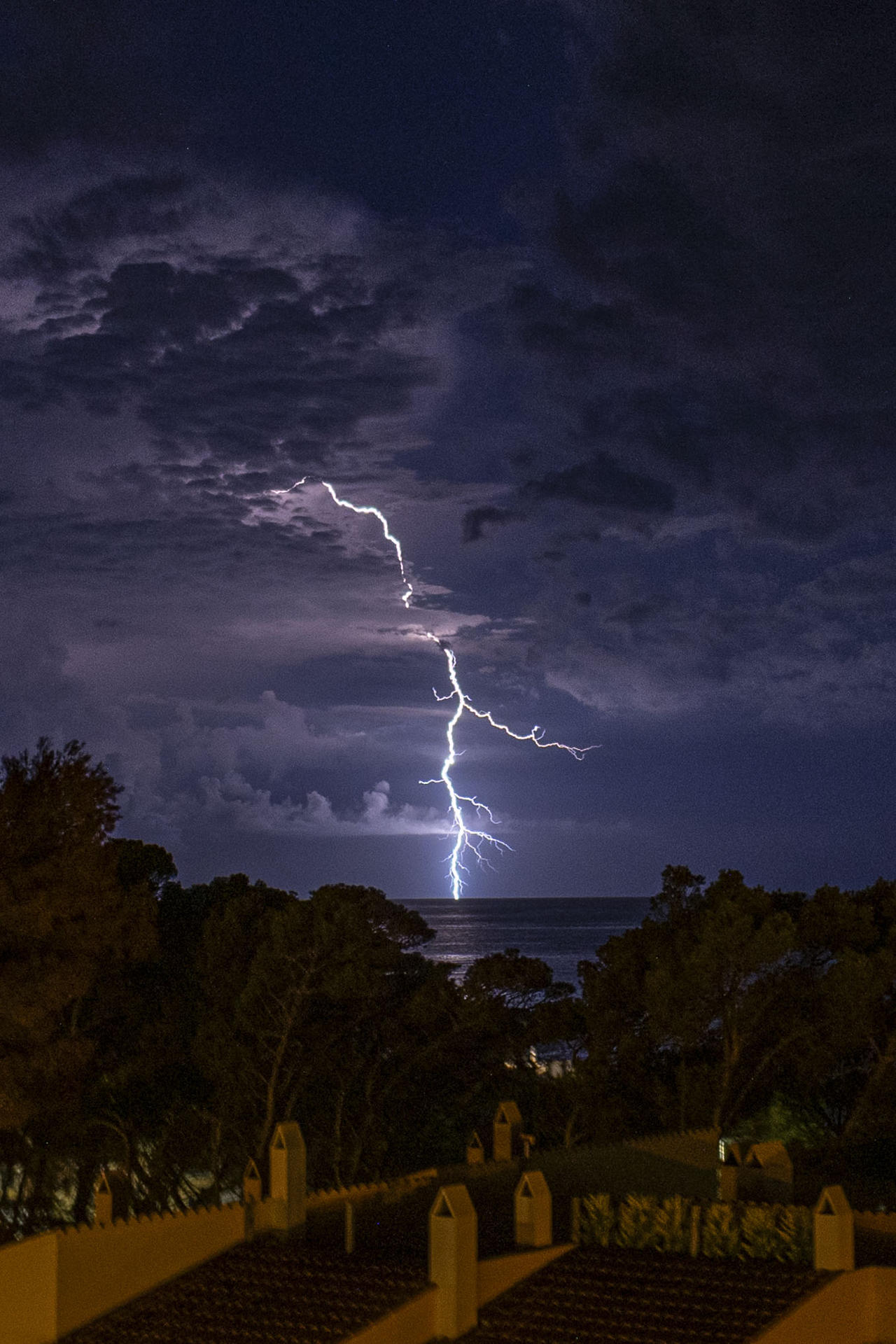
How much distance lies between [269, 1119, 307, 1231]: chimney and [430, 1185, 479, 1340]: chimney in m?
2.33

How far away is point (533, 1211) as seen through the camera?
12312 millimetres

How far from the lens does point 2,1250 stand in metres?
11.4

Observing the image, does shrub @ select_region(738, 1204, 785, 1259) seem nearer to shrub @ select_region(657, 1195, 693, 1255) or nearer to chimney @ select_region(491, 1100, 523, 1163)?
shrub @ select_region(657, 1195, 693, 1255)

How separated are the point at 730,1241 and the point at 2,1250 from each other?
274 inches

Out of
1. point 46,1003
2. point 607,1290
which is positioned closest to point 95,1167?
point 46,1003

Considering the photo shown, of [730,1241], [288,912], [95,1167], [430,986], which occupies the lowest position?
[95,1167]

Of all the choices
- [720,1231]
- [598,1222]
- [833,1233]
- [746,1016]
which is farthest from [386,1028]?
[833,1233]

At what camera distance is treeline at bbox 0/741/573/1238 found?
735 inches

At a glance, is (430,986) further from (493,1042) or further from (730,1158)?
(730,1158)

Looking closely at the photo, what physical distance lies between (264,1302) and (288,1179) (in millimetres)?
1704

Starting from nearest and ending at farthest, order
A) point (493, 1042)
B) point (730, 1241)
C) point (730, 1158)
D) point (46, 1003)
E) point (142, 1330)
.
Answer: point (142, 1330) < point (730, 1241) < point (730, 1158) < point (46, 1003) < point (493, 1042)

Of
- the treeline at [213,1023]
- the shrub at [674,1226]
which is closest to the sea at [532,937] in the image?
the treeline at [213,1023]

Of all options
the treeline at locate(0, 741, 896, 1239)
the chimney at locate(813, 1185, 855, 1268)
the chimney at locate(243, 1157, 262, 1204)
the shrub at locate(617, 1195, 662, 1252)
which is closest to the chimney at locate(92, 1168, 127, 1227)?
the chimney at locate(243, 1157, 262, 1204)

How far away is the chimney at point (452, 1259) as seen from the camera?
1120 centimetres
